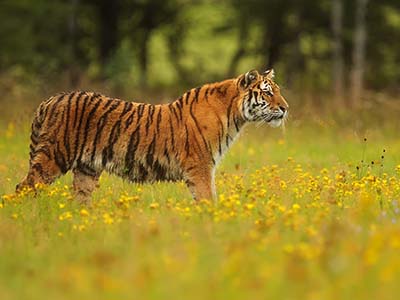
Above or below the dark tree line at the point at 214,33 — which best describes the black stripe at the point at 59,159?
below

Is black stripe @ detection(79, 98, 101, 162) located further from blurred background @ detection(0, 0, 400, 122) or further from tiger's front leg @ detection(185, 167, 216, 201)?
blurred background @ detection(0, 0, 400, 122)

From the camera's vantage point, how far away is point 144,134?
10797 mm

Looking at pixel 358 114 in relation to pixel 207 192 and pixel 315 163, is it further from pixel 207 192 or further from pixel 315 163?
pixel 207 192

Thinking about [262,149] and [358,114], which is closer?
[262,149]

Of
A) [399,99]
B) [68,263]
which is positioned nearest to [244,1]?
[399,99]

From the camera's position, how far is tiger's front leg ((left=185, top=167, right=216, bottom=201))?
10.3 metres

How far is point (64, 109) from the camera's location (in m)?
10.7

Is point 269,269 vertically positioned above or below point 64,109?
below

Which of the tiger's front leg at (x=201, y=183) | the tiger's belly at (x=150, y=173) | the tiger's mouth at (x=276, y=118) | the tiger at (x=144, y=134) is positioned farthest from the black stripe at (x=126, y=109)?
the tiger's mouth at (x=276, y=118)

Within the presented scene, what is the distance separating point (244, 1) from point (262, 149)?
16995mm

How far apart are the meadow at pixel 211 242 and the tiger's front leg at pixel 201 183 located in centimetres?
30

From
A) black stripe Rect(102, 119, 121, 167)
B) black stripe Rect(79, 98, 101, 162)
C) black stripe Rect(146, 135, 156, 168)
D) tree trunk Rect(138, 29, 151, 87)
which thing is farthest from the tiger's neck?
tree trunk Rect(138, 29, 151, 87)

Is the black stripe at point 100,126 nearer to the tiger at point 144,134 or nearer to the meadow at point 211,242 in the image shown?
the tiger at point 144,134

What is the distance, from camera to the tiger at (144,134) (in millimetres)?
10570
